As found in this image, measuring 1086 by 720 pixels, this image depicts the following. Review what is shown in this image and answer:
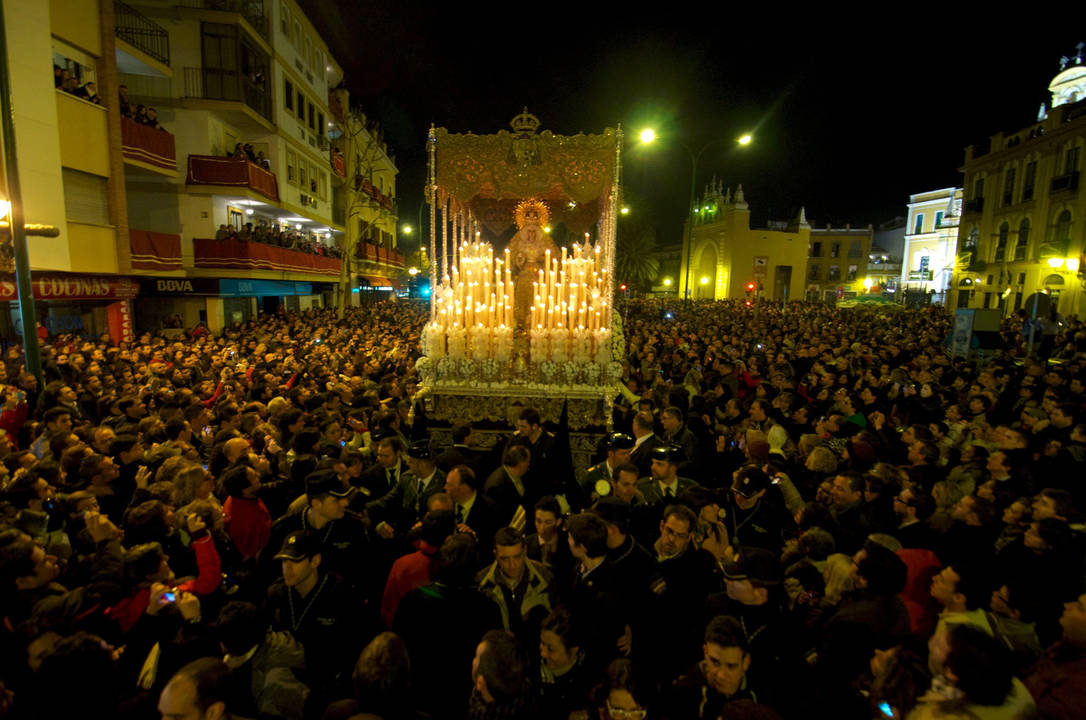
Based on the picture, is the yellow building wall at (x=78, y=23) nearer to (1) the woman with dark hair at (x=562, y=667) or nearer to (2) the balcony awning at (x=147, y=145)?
(2) the balcony awning at (x=147, y=145)

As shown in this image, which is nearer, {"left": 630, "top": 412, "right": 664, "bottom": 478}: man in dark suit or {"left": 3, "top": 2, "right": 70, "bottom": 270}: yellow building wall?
{"left": 630, "top": 412, "right": 664, "bottom": 478}: man in dark suit

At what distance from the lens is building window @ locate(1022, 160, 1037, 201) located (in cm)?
3028

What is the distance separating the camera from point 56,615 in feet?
8.55

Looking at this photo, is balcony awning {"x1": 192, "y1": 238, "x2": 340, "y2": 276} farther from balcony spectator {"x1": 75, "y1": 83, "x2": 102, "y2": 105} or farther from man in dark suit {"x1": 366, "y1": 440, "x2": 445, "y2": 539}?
man in dark suit {"x1": 366, "y1": 440, "x2": 445, "y2": 539}

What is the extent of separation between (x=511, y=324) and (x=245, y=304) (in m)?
18.2

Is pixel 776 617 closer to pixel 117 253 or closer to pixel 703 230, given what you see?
pixel 117 253

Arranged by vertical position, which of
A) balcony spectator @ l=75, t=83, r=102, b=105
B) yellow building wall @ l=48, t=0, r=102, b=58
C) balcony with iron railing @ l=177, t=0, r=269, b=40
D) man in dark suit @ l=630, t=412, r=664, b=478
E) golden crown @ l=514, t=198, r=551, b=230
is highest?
balcony with iron railing @ l=177, t=0, r=269, b=40

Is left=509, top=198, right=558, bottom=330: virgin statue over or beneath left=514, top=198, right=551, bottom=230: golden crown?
beneath

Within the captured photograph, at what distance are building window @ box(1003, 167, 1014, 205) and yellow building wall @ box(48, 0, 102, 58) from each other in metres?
42.9

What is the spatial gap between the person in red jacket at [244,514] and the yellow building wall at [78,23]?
51.6 ft

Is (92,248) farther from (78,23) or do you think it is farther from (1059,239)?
(1059,239)

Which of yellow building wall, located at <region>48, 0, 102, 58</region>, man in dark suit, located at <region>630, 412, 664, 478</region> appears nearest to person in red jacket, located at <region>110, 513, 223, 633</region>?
man in dark suit, located at <region>630, 412, 664, 478</region>

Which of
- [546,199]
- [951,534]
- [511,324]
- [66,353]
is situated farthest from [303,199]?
[951,534]

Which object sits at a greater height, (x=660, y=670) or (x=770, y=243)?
(x=770, y=243)
